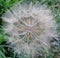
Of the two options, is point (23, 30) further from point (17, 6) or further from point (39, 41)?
point (17, 6)

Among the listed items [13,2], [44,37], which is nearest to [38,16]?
[44,37]

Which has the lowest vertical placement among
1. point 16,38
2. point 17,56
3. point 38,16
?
point 17,56

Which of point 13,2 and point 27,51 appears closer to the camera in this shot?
point 27,51

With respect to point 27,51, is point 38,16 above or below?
above

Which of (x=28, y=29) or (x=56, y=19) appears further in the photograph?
(x=56, y=19)

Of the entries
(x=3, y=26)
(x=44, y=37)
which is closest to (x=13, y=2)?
(x=3, y=26)

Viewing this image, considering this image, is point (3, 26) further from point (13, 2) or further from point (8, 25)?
point (13, 2)
